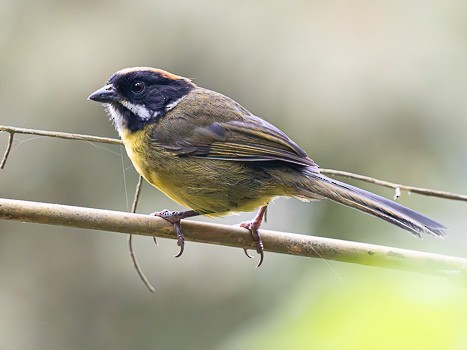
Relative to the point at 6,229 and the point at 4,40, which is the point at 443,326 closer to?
the point at 6,229

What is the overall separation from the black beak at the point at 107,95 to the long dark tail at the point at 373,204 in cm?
94

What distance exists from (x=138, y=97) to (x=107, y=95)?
0.52 feet

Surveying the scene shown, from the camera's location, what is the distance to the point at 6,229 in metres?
5.14

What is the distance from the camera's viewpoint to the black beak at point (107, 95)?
314 cm

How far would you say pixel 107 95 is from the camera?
318 cm

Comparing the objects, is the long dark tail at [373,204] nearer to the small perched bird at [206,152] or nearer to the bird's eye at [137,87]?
the small perched bird at [206,152]

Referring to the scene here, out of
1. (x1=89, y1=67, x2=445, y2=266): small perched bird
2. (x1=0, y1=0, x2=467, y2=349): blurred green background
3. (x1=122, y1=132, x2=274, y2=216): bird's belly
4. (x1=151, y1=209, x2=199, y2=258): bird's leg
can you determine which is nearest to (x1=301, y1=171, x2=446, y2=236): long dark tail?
(x1=89, y1=67, x2=445, y2=266): small perched bird

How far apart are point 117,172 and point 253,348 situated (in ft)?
13.0

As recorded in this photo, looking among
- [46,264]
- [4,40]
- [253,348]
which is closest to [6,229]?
[46,264]

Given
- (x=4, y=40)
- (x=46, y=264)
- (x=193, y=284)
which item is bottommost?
(x=46, y=264)

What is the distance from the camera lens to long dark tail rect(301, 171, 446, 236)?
2.48m

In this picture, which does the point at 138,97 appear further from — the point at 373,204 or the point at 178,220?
the point at 373,204

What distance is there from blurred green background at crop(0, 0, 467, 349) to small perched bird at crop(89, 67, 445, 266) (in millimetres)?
1177

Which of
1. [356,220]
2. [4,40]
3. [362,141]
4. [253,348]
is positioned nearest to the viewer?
[253,348]
